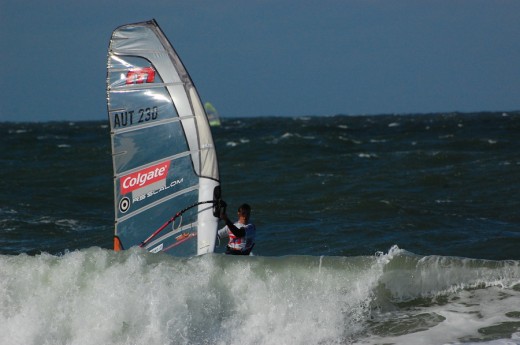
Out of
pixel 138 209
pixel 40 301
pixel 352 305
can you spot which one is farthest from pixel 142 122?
pixel 352 305

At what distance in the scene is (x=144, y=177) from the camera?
683cm

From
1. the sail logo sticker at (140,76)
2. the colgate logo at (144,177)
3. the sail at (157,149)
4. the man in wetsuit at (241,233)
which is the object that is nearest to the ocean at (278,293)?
the man in wetsuit at (241,233)

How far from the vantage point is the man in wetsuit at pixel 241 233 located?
6.93 metres

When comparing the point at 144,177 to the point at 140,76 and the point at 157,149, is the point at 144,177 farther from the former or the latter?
the point at 140,76

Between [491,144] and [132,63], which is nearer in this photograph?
[132,63]

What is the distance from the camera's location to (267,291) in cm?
677

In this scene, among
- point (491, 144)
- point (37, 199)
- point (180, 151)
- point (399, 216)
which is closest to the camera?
point (180, 151)

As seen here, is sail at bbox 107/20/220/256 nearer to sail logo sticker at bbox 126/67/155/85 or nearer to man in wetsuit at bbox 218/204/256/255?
sail logo sticker at bbox 126/67/155/85

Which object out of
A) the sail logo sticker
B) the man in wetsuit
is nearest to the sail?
the sail logo sticker

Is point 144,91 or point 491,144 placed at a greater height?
point 144,91

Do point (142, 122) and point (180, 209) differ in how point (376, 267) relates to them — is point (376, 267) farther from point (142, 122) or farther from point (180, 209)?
point (142, 122)

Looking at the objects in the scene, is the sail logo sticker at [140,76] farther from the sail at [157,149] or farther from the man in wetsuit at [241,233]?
the man in wetsuit at [241,233]

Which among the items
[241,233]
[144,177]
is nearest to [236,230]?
[241,233]

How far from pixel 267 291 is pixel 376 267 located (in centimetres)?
108
